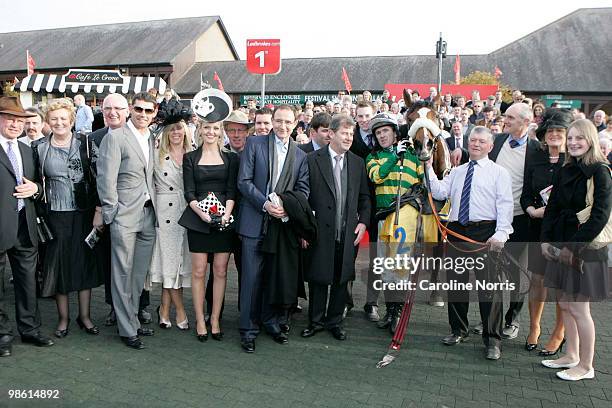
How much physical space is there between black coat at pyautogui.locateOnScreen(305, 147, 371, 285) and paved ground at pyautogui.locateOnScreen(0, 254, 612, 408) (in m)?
0.67

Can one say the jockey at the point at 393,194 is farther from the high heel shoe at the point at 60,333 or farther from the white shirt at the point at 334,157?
the high heel shoe at the point at 60,333

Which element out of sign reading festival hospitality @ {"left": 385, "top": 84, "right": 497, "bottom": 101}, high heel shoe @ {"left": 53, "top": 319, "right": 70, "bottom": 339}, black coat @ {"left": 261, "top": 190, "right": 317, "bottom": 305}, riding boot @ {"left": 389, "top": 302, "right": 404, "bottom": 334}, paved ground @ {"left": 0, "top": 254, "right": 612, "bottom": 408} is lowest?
paved ground @ {"left": 0, "top": 254, "right": 612, "bottom": 408}

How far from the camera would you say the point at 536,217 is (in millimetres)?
4750

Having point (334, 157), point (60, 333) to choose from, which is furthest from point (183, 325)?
point (334, 157)

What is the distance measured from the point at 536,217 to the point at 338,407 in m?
2.56

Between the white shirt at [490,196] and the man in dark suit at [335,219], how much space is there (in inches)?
37.3

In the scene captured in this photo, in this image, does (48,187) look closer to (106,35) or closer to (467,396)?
(467,396)

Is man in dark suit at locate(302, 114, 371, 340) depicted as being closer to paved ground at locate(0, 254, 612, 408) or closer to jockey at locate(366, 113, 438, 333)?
jockey at locate(366, 113, 438, 333)

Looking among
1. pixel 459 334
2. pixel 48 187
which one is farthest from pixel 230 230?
pixel 459 334

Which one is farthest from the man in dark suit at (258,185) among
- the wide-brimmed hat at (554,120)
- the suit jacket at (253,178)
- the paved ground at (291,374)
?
the wide-brimmed hat at (554,120)

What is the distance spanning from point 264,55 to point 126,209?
23.5 feet

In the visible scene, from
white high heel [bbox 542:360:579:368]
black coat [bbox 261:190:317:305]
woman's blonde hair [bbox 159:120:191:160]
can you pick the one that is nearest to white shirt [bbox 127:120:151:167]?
woman's blonde hair [bbox 159:120:191:160]

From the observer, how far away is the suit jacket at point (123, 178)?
454cm

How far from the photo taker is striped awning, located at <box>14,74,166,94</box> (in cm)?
2597
